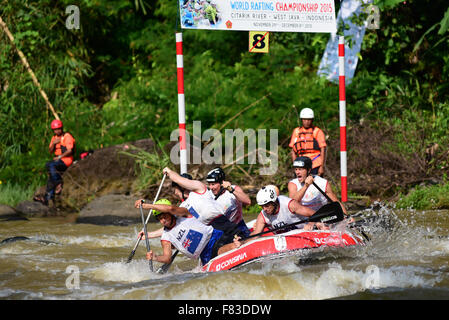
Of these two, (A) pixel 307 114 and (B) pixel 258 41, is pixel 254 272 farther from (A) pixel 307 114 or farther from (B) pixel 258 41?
(A) pixel 307 114

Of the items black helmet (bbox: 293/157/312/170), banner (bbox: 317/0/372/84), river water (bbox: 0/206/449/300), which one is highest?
banner (bbox: 317/0/372/84)

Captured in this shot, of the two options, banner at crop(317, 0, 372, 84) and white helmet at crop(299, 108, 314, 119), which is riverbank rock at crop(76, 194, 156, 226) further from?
banner at crop(317, 0, 372, 84)

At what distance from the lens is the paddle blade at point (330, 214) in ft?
24.9

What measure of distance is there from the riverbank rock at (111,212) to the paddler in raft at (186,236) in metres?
4.26

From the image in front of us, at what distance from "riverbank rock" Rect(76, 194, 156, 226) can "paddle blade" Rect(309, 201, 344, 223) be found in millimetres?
4775

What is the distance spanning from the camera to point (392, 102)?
44.3 ft

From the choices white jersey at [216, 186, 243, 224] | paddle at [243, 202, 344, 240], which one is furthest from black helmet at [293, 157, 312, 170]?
white jersey at [216, 186, 243, 224]

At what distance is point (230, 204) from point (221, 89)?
5.70 meters

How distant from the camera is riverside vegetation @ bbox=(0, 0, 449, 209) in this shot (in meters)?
12.0

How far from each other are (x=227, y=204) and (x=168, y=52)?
8.27 metres

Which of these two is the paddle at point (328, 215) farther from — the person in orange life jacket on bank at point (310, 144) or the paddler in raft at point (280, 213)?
the person in orange life jacket on bank at point (310, 144)

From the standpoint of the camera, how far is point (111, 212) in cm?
A: 1205
